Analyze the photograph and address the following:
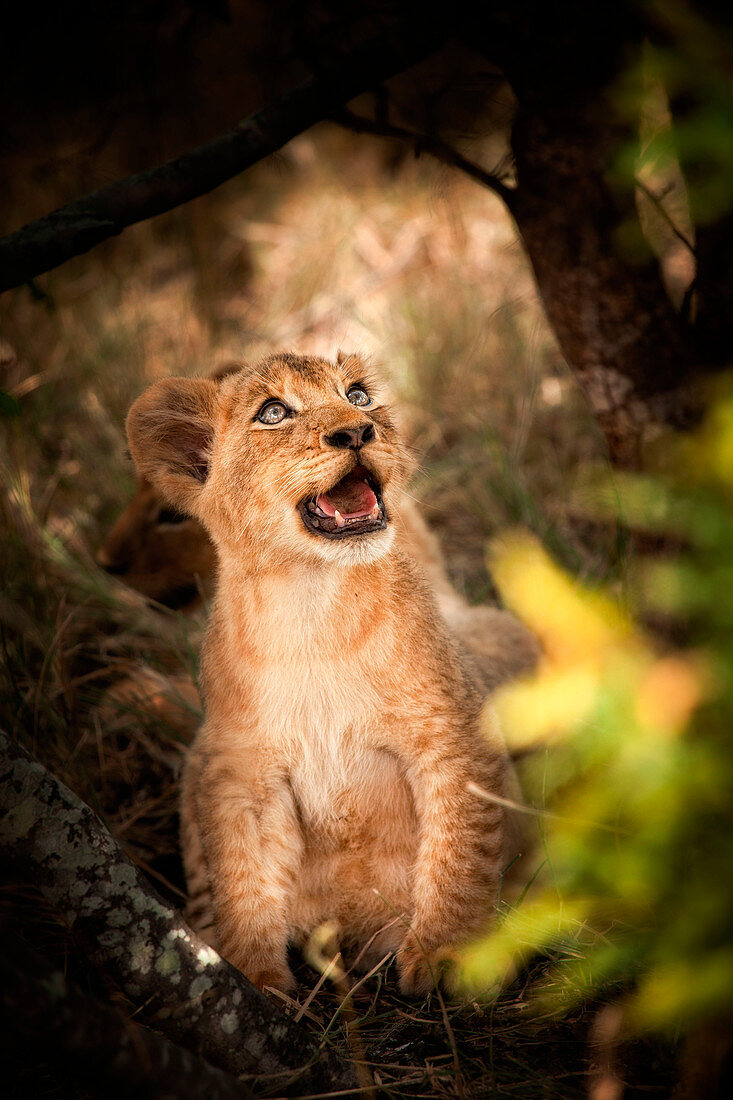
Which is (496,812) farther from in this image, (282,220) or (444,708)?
(282,220)

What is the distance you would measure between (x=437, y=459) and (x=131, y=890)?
4729 millimetres

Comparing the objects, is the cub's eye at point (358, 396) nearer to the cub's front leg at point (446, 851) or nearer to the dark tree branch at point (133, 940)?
the cub's front leg at point (446, 851)

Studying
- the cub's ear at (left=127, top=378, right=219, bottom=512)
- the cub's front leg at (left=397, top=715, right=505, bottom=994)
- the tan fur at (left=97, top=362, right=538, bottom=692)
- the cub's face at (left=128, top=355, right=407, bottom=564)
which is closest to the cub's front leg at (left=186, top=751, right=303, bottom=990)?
the cub's front leg at (left=397, top=715, right=505, bottom=994)

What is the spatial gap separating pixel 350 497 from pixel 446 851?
125 cm

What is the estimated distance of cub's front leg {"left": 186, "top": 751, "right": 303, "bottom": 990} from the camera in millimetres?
2699

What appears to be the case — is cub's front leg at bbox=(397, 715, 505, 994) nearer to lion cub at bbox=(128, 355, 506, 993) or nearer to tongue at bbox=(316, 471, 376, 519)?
lion cub at bbox=(128, 355, 506, 993)

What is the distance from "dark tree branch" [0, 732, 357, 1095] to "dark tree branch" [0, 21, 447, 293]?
1.71 meters

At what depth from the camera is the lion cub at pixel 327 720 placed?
269 centimetres

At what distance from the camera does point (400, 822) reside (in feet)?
9.46

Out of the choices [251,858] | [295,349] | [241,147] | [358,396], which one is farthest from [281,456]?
[295,349]

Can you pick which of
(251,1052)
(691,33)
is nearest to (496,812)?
(251,1052)

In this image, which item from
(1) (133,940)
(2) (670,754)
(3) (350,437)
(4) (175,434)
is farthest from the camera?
(4) (175,434)

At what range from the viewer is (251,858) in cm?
273

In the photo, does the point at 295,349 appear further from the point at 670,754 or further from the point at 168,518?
the point at 670,754
